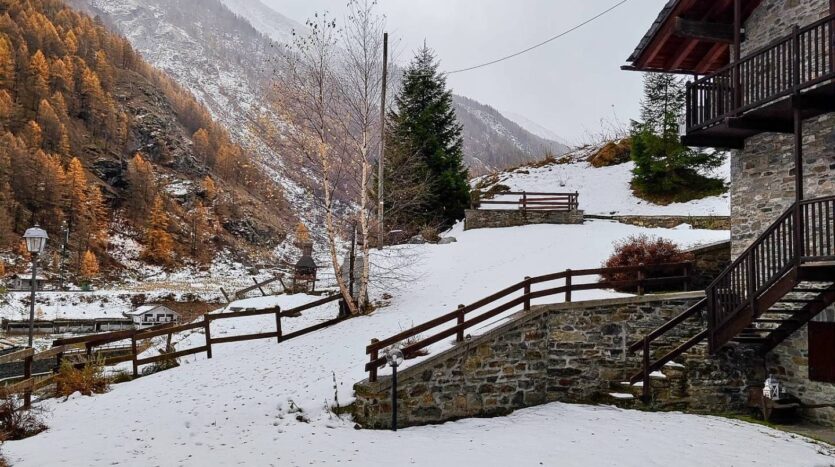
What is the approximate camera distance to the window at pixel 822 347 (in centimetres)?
893

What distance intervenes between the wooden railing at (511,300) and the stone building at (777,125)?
5.64 ft

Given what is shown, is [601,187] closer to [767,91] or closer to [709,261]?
[709,261]

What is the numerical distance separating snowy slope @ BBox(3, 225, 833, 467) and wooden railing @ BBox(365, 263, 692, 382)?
1199 millimetres

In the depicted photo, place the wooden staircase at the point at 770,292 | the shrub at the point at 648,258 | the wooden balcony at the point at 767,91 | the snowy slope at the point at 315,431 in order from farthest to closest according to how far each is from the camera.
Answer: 1. the shrub at the point at 648,258
2. the wooden balcony at the point at 767,91
3. the wooden staircase at the point at 770,292
4. the snowy slope at the point at 315,431

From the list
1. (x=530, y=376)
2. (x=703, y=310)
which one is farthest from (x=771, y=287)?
(x=530, y=376)

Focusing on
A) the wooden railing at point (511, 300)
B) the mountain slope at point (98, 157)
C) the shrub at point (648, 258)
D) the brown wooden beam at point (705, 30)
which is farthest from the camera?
the mountain slope at point (98, 157)

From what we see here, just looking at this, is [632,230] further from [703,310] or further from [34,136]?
[34,136]

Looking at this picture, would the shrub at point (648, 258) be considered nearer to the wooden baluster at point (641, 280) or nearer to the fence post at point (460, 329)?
the wooden baluster at point (641, 280)

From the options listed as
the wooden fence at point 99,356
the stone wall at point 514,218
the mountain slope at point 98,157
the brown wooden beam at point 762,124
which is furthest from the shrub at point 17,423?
the mountain slope at point 98,157

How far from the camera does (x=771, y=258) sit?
9.20 meters

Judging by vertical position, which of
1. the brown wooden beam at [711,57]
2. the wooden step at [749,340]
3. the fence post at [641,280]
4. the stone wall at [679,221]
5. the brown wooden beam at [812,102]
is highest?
the brown wooden beam at [711,57]

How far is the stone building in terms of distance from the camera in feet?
27.4

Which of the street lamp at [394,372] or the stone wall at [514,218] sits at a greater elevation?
the stone wall at [514,218]

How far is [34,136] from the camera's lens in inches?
2441
